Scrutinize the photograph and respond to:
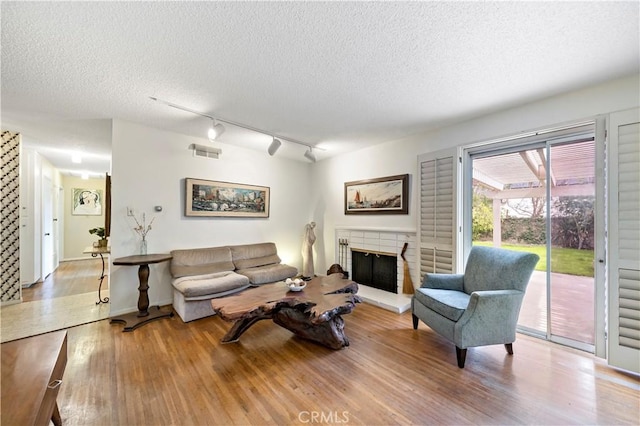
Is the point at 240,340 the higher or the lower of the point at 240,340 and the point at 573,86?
the lower

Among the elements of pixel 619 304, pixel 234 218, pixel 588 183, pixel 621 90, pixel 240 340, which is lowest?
pixel 240 340

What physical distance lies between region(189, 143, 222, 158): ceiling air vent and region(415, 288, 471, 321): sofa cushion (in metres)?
3.52

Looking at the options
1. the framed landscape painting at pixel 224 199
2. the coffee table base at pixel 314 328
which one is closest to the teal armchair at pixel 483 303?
the coffee table base at pixel 314 328

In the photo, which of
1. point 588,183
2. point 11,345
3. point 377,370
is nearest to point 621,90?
point 588,183

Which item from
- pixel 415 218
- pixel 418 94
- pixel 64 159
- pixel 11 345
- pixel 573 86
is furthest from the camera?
pixel 64 159

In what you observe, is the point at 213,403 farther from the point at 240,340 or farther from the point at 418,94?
the point at 418,94

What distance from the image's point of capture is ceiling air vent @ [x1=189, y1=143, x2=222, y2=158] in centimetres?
370

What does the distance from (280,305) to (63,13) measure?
257 cm

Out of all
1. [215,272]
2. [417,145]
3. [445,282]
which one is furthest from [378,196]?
[215,272]

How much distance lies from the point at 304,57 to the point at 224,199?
2.86m

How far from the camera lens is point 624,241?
2020mm

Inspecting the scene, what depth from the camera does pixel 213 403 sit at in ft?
5.43

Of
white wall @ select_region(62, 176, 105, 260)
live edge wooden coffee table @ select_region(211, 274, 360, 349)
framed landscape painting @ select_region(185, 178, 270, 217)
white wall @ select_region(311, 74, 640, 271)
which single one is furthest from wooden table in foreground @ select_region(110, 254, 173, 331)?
white wall @ select_region(62, 176, 105, 260)

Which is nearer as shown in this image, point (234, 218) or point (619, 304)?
point (619, 304)
